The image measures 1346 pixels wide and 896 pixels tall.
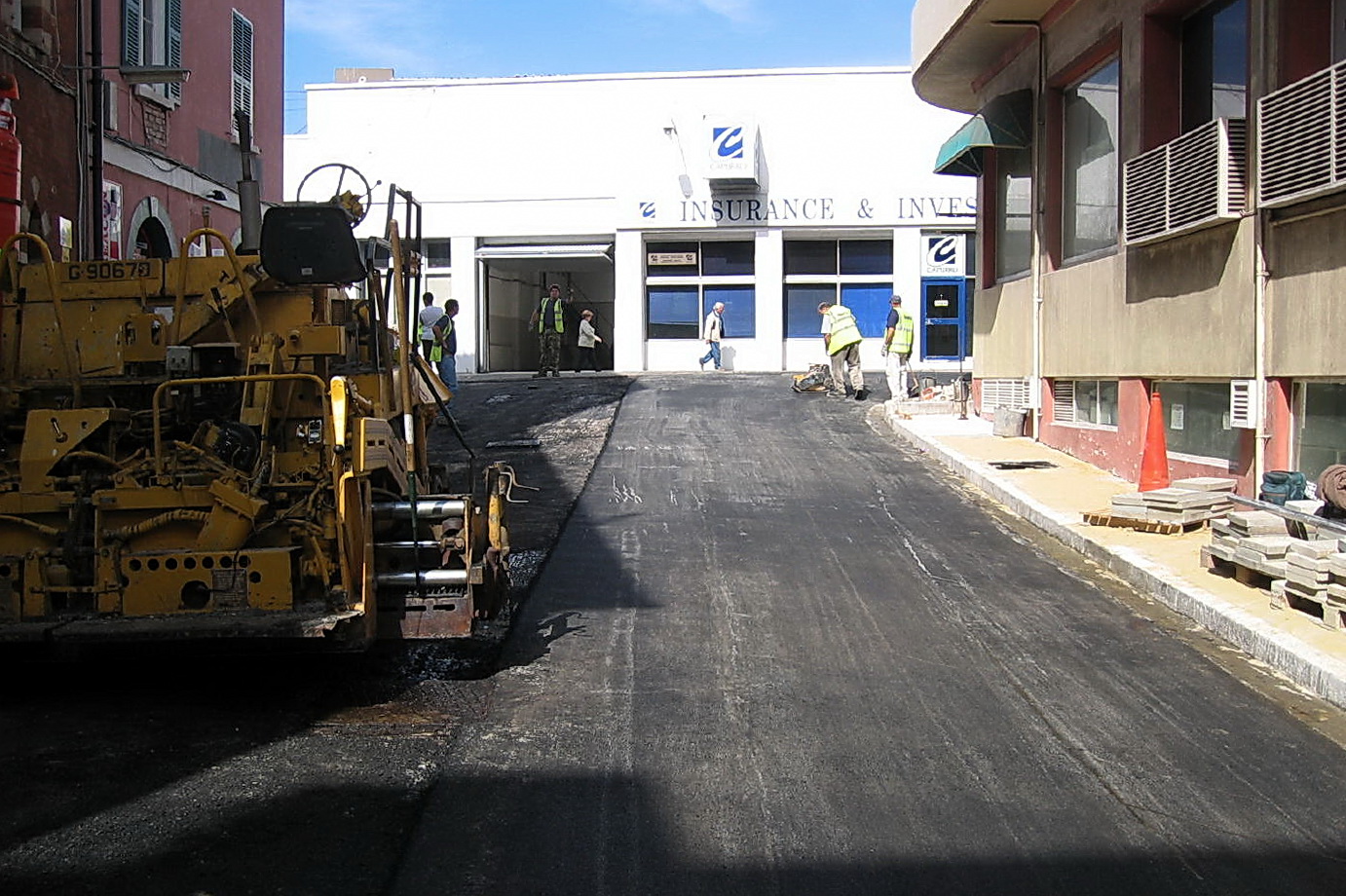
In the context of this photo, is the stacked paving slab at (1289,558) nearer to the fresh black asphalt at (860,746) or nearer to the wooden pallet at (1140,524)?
the fresh black asphalt at (860,746)

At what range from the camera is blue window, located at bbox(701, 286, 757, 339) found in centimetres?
2738

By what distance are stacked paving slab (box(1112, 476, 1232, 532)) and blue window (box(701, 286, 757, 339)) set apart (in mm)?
18191

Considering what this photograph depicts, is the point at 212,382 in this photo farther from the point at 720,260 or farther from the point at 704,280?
the point at 720,260

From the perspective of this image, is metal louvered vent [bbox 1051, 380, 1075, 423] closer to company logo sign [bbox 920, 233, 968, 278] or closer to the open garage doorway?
the open garage doorway

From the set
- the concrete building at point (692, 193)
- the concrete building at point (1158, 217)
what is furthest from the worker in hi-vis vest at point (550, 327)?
the concrete building at point (1158, 217)

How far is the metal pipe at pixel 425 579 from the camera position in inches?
229

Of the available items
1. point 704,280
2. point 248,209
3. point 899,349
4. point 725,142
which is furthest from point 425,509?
point 704,280

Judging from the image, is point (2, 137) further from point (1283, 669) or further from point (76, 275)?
point (1283, 669)

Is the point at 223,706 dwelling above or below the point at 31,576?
below

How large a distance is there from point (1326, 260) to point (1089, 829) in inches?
233

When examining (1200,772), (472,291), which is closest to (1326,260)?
(1200,772)

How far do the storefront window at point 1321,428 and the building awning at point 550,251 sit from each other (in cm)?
1957

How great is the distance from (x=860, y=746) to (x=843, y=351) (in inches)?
566

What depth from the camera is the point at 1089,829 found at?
4367 mm
